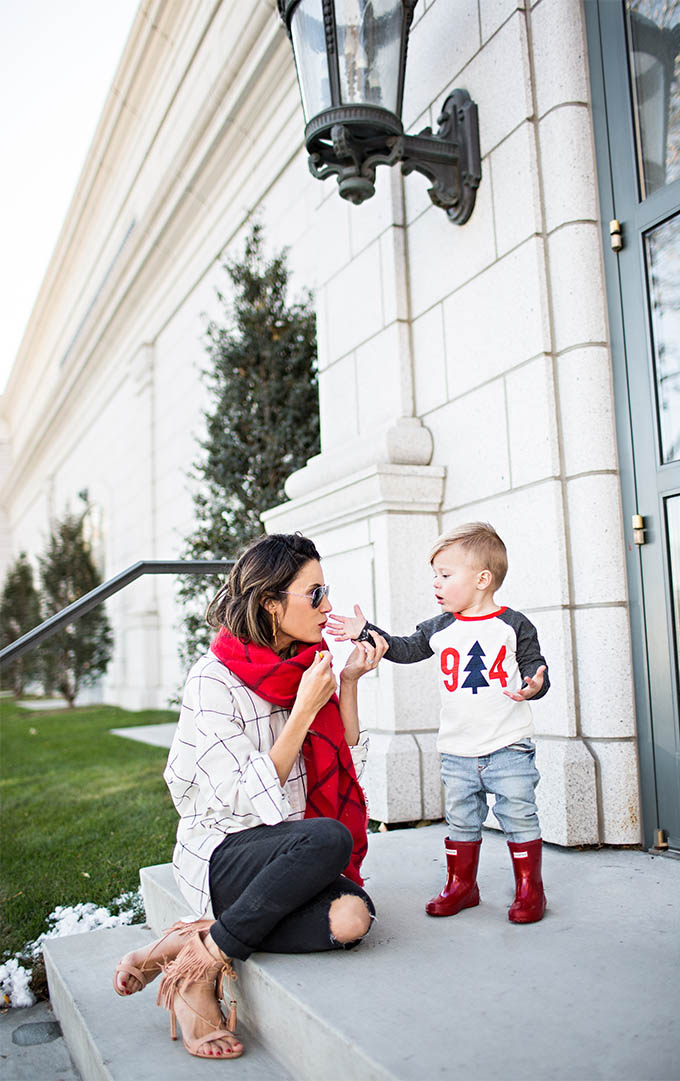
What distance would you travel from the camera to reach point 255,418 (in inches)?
248

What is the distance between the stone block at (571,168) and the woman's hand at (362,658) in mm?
1737

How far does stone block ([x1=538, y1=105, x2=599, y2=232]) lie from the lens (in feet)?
10.4

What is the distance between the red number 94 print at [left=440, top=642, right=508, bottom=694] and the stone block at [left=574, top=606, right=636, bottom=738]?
0.76 meters

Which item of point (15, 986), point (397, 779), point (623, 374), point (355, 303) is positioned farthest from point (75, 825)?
point (623, 374)

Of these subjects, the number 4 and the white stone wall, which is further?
the white stone wall

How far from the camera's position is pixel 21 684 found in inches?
808

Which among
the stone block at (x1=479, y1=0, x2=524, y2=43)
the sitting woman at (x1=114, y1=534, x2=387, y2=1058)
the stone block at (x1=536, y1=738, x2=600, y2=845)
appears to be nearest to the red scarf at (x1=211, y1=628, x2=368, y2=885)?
the sitting woman at (x1=114, y1=534, x2=387, y2=1058)

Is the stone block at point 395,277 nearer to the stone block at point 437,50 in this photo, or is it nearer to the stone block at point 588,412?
the stone block at point 437,50

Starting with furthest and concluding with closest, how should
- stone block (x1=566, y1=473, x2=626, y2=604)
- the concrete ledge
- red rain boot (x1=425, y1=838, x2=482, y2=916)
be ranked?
stone block (x1=566, y1=473, x2=626, y2=604) < red rain boot (x1=425, y1=838, x2=482, y2=916) < the concrete ledge

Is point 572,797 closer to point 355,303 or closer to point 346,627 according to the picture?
point 346,627

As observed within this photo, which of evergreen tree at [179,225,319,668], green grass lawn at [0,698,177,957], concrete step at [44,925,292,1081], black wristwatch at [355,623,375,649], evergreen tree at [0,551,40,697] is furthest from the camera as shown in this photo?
evergreen tree at [0,551,40,697]

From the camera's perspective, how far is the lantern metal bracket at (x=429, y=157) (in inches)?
134

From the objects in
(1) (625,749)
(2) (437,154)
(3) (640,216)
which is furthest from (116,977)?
(2) (437,154)

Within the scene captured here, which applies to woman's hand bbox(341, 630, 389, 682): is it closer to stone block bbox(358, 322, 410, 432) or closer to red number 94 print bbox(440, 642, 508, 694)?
red number 94 print bbox(440, 642, 508, 694)
